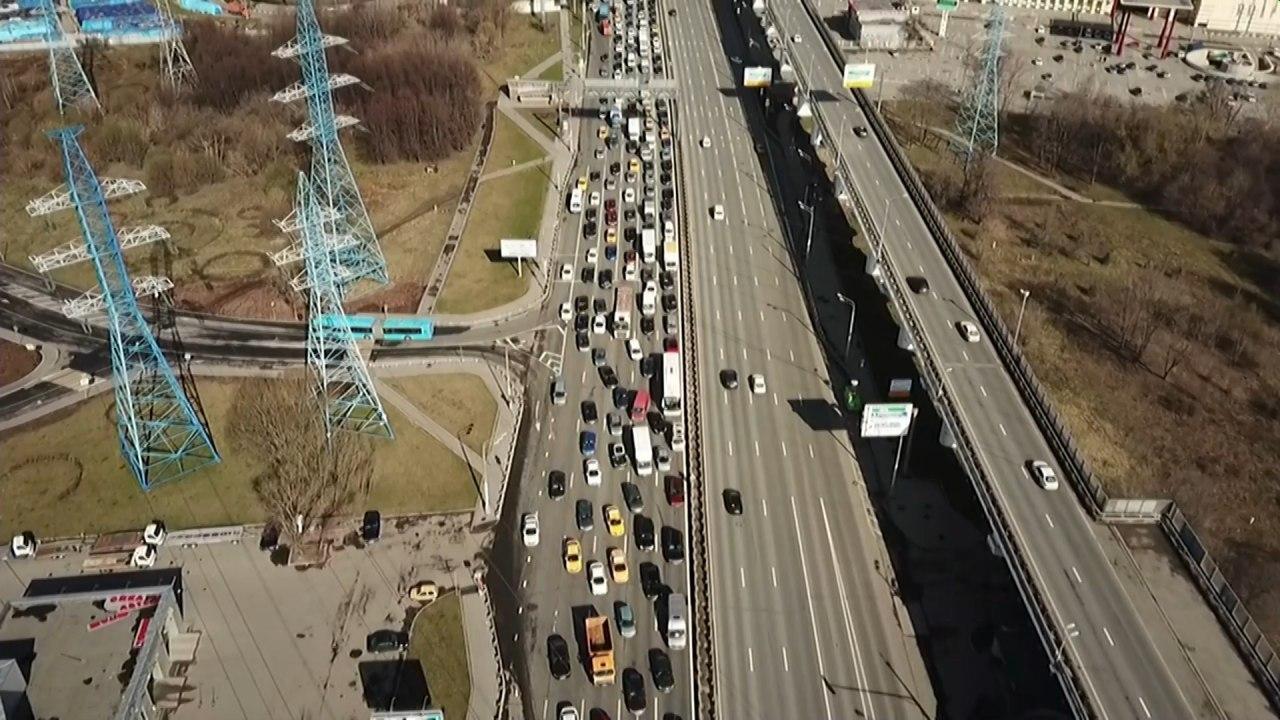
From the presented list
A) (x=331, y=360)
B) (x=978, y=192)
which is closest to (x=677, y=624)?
(x=331, y=360)

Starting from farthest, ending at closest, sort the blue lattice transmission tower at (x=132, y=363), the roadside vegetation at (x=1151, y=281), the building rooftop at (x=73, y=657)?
the roadside vegetation at (x=1151, y=281), the blue lattice transmission tower at (x=132, y=363), the building rooftop at (x=73, y=657)

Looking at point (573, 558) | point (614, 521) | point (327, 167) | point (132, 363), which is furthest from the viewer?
point (327, 167)

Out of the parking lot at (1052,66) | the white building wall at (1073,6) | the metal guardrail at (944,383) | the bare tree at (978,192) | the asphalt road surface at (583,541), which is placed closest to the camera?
the metal guardrail at (944,383)

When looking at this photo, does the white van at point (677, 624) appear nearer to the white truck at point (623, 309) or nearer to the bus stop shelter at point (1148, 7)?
the white truck at point (623, 309)

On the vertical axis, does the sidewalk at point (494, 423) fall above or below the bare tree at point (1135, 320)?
below

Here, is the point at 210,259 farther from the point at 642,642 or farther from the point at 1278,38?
the point at 1278,38

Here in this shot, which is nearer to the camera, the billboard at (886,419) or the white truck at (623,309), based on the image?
the billboard at (886,419)

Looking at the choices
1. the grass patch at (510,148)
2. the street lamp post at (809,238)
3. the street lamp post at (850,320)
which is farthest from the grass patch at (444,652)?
the grass patch at (510,148)

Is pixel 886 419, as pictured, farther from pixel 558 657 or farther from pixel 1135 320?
pixel 1135 320
